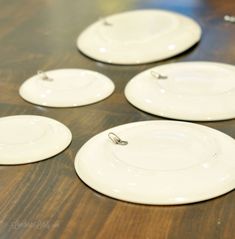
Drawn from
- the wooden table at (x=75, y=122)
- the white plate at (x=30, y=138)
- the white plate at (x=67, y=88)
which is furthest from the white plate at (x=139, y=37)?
the white plate at (x=30, y=138)

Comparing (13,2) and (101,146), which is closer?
(101,146)

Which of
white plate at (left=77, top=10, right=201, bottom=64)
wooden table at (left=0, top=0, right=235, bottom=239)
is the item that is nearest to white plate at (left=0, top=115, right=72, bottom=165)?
wooden table at (left=0, top=0, right=235, bottom=239)

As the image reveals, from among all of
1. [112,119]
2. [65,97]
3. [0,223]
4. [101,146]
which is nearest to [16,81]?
[65,97]

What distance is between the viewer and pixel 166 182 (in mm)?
689

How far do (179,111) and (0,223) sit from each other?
376mm

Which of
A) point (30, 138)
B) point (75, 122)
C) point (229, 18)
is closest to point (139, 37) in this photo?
point (229, 18)

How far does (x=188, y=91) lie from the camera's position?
3.14 feet

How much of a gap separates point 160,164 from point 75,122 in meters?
0.23

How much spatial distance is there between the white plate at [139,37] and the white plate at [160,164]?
353 millimetres

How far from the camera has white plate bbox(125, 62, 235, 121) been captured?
0.90 meters

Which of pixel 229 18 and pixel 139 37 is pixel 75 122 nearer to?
pixel 139 37

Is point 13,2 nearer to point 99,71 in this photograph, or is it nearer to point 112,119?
point 99,71

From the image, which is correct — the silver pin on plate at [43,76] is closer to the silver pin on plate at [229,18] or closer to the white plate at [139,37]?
the white plate at [139,37]

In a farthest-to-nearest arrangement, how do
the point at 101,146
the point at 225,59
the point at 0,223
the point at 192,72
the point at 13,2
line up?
1. the point at 13,2
2. the point at 225,59
3. the point at 192,72
4. the point at 101,146
5. the point at 0,223
